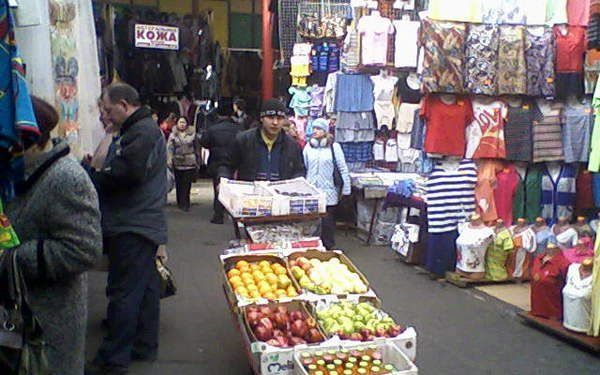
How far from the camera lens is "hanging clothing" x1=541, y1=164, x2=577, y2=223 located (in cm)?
677

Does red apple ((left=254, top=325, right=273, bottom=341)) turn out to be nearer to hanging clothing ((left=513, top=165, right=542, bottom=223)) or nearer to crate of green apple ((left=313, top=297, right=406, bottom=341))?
crate of green apple ((left=313, top=297, right=406, bottom=341))

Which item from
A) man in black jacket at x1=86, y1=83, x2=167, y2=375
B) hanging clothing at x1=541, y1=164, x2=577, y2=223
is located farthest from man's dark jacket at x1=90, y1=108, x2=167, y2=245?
hanging clothing at x1=541, y1=164, x2=577, y2=223

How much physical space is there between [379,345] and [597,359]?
2119mm

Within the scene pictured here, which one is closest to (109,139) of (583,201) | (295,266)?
(295,266)

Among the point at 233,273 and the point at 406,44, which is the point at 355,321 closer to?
the point at 233,273

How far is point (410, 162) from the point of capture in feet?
28.8

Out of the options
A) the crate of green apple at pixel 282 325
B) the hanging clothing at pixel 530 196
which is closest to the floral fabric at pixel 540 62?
the hanging clothing at pixel 530 196

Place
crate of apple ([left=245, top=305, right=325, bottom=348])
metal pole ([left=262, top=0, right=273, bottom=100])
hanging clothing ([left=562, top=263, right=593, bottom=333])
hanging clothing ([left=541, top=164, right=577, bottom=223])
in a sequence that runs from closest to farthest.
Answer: crate of apple ([left=245, top=305, right=325, bottom=348])
hanging clothing ([left=562, top=263, right=593, bottom=333])
hanging clothing ([left=541, top=164, right=577, bottom=223])
metal pole ([left=262, top=0, right=273, bottom=100])

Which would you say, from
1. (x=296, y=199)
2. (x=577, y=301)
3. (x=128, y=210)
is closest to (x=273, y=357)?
(x=128, y=210)

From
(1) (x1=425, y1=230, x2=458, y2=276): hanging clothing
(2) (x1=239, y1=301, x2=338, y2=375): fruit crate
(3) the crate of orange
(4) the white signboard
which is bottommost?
(1) (x1=425, y1=230, x2=458, y2=276): hanging clothing

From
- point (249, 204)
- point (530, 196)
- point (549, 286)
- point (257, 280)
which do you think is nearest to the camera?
point (257, 280)

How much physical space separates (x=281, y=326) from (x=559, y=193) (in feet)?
14.0

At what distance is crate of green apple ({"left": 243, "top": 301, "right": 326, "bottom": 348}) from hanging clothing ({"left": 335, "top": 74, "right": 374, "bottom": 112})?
530 centimetres

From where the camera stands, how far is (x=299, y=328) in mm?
3584
